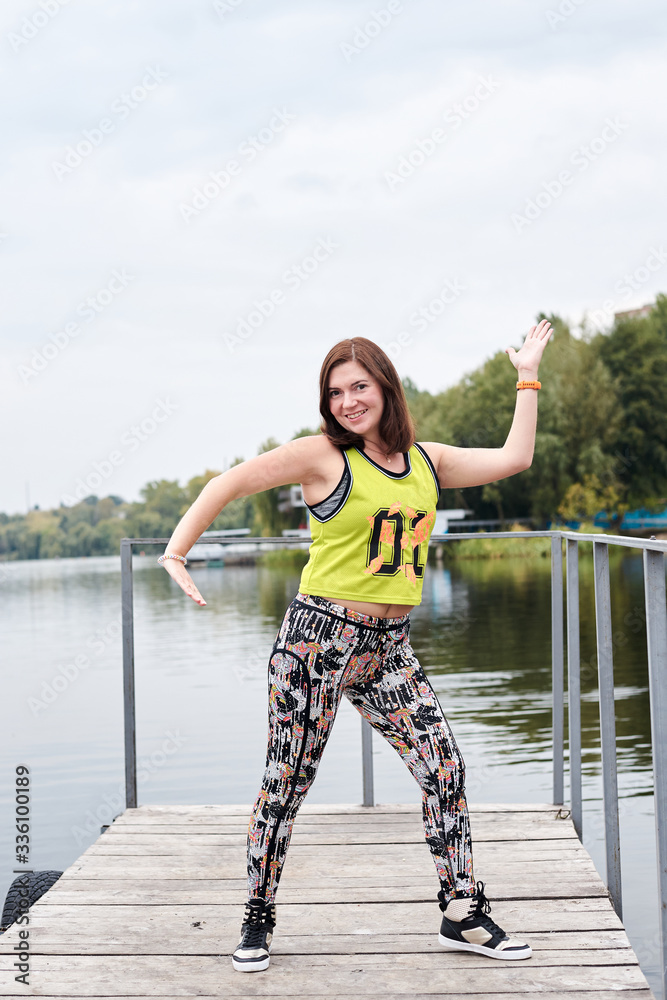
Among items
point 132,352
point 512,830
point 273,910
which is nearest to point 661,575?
point 273,910

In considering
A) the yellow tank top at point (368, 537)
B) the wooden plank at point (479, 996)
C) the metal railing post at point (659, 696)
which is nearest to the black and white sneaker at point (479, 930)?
the wooden plank at point (479, 996)

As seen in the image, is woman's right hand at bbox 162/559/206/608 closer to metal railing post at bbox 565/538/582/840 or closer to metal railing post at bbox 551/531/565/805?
metal railing post at bbox 565/538/582/840

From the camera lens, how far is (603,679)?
269 centimetres

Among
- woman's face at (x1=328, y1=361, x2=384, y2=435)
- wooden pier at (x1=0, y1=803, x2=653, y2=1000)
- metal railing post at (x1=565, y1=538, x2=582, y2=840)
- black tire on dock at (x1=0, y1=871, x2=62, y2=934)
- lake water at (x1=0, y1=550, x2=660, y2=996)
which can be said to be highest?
woman's face at (x1=328, y1=361, x2=384, y2=435)

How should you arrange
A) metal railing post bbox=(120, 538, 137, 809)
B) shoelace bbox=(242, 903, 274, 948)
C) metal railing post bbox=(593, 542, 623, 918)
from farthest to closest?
metal railing post bbox=(120, 538, 137, 809), metal railing post bbox=(593, 542, 623, 918), shoelace bbox=(242, 903, 274, 948)

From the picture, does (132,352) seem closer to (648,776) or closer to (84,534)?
(84,534)

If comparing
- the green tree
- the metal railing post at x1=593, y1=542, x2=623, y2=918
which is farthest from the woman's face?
the green tree

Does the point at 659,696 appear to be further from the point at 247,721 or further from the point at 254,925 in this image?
the point at 247,721

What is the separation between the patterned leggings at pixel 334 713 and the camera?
2125mm

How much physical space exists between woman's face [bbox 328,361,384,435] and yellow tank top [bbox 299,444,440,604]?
70 mm

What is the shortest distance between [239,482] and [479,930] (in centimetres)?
124

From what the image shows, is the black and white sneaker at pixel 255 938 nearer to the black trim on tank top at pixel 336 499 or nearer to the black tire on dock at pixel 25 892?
the black trim on tank top at pixel 336 499

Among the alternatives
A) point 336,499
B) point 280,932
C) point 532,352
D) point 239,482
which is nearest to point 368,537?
point 336,499

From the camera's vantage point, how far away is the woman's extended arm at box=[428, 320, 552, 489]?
2.31 metres
